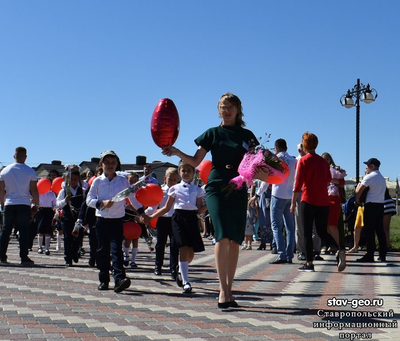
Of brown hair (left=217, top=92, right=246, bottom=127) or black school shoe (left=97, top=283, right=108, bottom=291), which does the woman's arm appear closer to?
brown hair (left=217, top=92, right=246, bottom=127)

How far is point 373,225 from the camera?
12.0 m

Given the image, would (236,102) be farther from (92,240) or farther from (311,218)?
(92,240)

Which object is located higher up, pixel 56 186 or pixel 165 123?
pixel 165 123

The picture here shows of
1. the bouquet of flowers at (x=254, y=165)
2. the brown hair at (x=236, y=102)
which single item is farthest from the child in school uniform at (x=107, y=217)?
the bouquet of flowers at (x=254, y=165)

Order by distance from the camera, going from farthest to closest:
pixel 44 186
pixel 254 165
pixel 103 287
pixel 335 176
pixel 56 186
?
pixel 56 186, pixel 44 186, pixel 335 176, pixel 103 287, pixel 254 165

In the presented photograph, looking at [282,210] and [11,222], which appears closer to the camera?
[282,210]

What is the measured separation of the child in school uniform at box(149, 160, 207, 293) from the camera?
8094mm

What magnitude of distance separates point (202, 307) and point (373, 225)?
6.56 meters

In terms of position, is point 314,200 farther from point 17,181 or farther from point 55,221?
point 55,221

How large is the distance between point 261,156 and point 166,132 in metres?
1.20

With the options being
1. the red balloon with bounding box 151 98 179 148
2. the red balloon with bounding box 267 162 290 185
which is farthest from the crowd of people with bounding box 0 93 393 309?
the red balloon with bounding box 151 98 179 148

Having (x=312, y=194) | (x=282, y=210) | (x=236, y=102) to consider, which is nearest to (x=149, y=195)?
(x=312, y=194)

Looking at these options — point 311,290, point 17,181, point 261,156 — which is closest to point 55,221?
point 17,181

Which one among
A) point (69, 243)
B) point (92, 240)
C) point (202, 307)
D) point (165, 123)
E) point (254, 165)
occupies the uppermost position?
point (165, 123)
